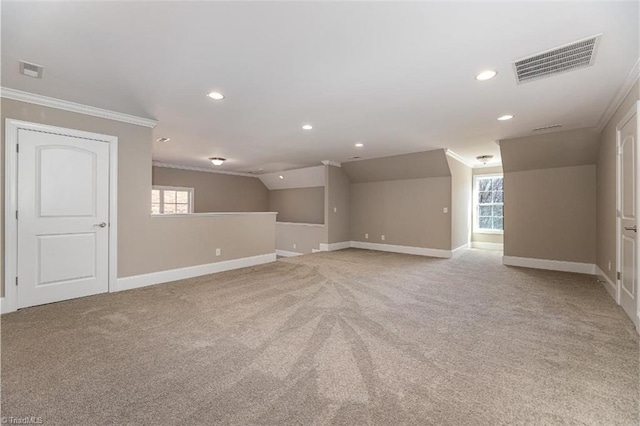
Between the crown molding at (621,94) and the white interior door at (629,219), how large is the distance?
325mm

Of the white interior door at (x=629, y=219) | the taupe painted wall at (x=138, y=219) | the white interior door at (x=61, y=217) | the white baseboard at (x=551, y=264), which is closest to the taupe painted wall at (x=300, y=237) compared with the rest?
the taupe painted wall at (x=138, y=219)

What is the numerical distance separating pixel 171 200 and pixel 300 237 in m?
4.07

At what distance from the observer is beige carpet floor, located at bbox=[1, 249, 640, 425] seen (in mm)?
1616

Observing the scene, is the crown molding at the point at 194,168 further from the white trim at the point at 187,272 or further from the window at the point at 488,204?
the window at the point at 488,204

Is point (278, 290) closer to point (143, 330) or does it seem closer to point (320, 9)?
point (143, 330)

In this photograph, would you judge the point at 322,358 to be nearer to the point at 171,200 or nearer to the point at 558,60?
the point at 558,60

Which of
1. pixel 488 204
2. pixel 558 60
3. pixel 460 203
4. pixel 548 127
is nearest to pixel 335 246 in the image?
pixel 460 203

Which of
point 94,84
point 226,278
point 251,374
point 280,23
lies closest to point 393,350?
point 251,374

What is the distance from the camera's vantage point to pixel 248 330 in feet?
8.79

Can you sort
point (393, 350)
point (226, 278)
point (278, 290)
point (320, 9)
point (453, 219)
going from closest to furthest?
point (320, 9) < point (393, 350) < point (278, 290) < point (226, 278) < point (453, 219)

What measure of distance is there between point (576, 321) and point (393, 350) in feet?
7.08

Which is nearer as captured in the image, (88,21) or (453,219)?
(88,21)

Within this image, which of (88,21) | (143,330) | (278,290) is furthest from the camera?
(278,290)

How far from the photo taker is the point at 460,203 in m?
7.64
